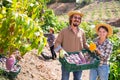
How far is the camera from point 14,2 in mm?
4500

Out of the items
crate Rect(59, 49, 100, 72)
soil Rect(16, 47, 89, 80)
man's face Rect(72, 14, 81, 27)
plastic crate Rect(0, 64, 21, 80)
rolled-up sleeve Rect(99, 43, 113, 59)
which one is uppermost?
man's face Rect(72, 14, 81, 27)

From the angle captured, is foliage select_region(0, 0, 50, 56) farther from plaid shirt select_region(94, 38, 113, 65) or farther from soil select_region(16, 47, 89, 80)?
soil select_region(16, 47, 89, 80)

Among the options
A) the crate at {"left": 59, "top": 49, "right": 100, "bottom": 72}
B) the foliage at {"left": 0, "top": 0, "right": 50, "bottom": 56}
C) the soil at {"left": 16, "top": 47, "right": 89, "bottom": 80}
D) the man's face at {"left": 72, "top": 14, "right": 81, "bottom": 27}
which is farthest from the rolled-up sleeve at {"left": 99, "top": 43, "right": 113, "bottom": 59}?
the soil at {"left": 16, "top": 47, "right": 89, "bottom": 80}

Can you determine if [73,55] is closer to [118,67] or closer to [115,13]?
[118,67]

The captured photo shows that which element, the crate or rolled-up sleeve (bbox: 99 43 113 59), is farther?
rolled-up sleeve (bbox: 99 43 113 59)

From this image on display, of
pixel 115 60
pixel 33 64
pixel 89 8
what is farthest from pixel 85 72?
pixel 89 8

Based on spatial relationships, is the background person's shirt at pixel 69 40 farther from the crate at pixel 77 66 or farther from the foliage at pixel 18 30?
the foliage at pixel 18 30

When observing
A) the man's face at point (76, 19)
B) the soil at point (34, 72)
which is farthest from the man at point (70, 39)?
the soil at point (34, 72)

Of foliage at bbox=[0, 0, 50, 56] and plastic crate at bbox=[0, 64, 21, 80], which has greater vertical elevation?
foliage at bbox=[0, 0, 50, 56]

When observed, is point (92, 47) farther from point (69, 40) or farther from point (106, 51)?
point (69, 40)

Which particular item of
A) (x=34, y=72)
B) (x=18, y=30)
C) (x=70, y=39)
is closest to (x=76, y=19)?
(x=70, y=39)

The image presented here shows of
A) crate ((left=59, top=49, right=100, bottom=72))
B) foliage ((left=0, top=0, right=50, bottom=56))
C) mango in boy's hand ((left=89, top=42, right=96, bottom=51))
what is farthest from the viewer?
mango in boy's hand ((left=89, top=42, right=96, bottom=51))

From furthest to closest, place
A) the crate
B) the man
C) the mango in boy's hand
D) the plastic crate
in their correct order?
the plastic crate, the man, the mango in boy's hand, the crate

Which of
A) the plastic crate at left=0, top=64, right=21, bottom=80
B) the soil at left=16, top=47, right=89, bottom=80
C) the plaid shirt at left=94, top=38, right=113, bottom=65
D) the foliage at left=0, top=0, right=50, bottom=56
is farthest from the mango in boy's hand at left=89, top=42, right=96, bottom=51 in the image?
the soil at left=16, top=47, right=89, bottom=80
